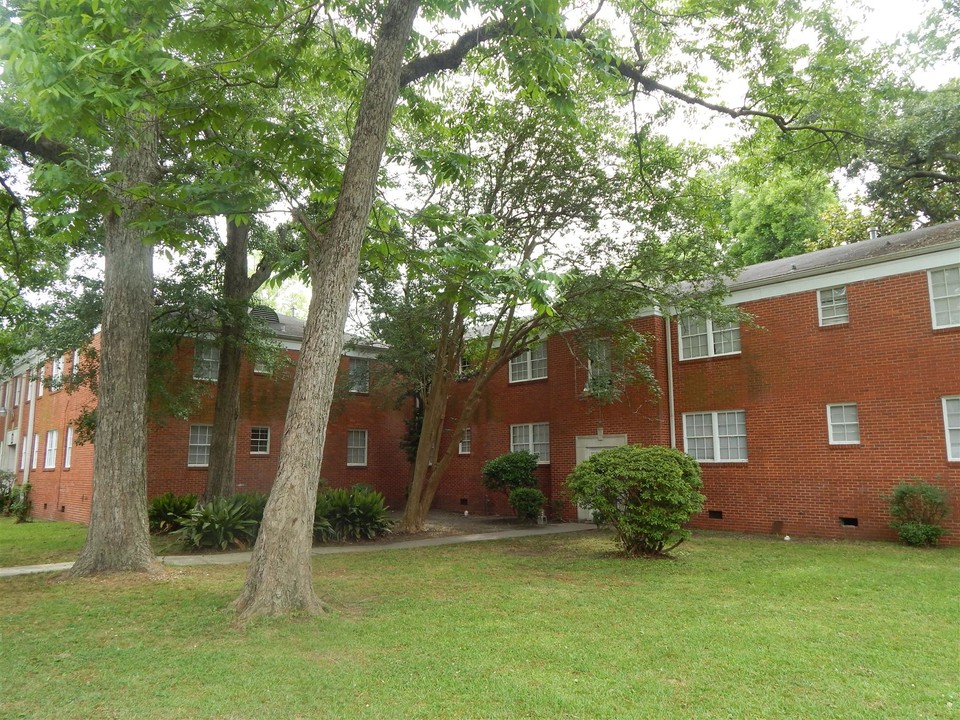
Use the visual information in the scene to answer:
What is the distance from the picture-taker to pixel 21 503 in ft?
74.2

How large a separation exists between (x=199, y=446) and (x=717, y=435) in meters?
15.2

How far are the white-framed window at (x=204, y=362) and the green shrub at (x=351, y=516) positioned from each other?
186 inches

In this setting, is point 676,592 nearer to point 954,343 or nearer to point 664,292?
point 664,292

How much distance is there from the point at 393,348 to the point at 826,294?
33.3 ft

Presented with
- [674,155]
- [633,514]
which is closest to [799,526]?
[633,514]

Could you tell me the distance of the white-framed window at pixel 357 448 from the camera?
79.6 ft

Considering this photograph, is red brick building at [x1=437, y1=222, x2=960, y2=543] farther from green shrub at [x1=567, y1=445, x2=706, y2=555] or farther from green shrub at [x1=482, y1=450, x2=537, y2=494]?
green shrub at [x1=567, y1=445, x2=706, y2=555]

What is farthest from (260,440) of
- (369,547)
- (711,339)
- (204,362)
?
(711,339)

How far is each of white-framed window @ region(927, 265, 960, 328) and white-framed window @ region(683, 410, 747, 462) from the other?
455 centimetres

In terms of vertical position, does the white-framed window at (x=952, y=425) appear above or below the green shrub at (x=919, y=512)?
above

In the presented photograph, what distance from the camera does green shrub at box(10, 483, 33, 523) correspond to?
70.8 feet

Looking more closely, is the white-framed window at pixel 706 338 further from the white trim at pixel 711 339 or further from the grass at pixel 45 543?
the grass at pixel 45 543

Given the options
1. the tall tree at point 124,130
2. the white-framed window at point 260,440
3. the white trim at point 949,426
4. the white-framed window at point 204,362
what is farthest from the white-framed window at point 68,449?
the white trim at point 949,426

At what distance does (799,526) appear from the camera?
15.0 metres
